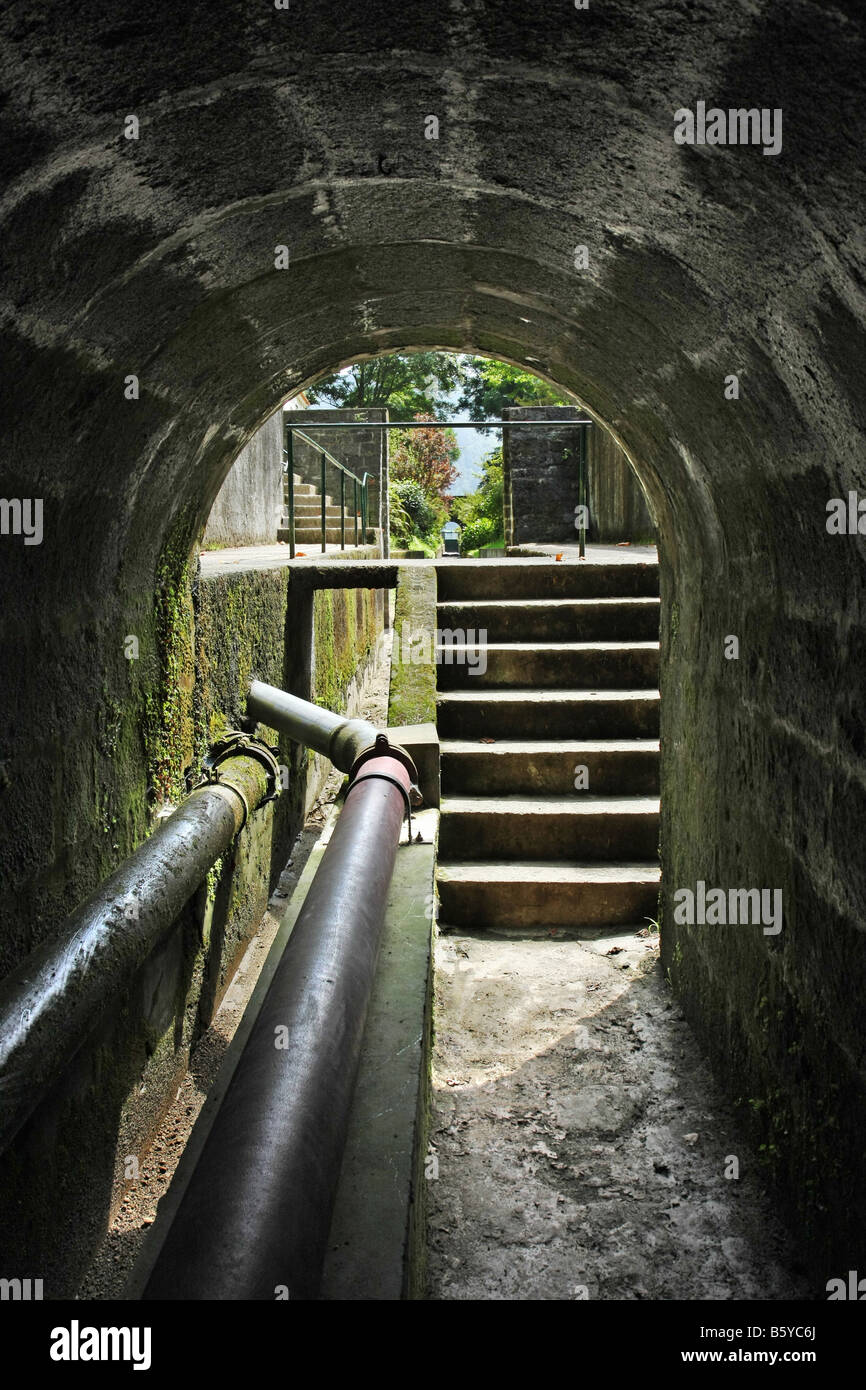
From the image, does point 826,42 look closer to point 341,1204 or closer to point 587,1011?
point 341,1204

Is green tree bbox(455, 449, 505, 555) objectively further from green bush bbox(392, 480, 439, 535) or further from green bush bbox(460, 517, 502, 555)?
green bush bbox(392, 480, 439, 535)

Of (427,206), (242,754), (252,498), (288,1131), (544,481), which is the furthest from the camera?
(544,481)

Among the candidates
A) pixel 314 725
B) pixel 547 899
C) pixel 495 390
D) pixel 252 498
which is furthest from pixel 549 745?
pixel 495 390

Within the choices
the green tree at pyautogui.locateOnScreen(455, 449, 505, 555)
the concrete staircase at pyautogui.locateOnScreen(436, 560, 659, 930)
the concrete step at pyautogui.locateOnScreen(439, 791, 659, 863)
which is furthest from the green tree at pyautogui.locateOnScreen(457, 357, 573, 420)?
the concrete step at pyautogui.locateOnScreen(439, 791, 659, 863)

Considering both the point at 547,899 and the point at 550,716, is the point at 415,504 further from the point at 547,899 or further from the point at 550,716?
the point at 547,899

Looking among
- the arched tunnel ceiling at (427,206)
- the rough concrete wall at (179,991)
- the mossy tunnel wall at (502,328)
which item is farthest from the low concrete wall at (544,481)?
the arched tunnel ceiling at (427,206)

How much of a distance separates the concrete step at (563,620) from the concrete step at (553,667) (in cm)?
23

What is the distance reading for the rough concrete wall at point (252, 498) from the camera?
11.8m

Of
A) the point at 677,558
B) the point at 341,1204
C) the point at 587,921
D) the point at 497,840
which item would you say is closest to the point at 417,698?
the point at 497,840

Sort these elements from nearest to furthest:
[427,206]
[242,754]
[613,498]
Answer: [427,206] < [242,754] < [613,498]

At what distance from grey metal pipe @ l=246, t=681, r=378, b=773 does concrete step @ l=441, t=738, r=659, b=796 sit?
873mm

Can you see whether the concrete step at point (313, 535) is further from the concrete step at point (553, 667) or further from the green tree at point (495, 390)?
the green tree at point (495, 390)

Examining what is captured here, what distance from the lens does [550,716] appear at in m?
6.71

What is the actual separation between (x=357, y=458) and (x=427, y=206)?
1657cm
